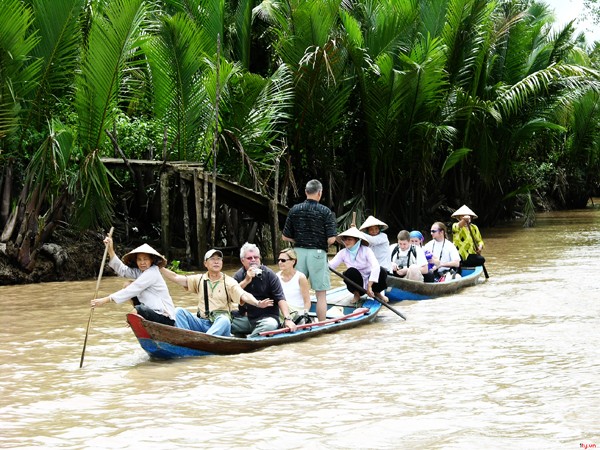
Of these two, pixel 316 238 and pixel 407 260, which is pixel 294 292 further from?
pixel 407 260

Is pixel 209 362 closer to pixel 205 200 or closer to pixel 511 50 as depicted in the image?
pixel 205 200

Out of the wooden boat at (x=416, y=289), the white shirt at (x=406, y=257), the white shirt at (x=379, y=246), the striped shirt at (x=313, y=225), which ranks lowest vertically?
the wooden boat at (x=416, y=289)

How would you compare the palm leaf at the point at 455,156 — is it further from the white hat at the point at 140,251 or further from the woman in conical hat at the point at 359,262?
the white hat at the point at 140,251

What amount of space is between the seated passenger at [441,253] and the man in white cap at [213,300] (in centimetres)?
536

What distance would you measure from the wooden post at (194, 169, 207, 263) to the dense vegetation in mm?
513

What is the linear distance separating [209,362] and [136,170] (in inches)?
351

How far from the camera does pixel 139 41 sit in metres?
14.6

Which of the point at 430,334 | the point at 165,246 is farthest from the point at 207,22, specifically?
the point at 430,334

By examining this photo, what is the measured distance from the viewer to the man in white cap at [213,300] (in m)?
8.96

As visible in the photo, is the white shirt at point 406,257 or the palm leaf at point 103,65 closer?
the white shirt at point 406,257

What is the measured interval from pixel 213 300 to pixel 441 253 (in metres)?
5.81

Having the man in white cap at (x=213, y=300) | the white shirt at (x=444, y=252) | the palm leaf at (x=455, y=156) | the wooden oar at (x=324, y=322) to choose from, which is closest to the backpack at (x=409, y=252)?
the white shirt at (x=444, y=252)

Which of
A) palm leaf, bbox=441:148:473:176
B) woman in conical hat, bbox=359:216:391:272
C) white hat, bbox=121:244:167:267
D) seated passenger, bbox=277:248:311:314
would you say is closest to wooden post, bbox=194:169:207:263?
woman in conical hat, bbox=359:216:391:272

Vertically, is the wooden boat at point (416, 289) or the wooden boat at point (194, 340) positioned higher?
the wooden boat at point (416, 289)
